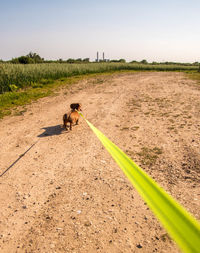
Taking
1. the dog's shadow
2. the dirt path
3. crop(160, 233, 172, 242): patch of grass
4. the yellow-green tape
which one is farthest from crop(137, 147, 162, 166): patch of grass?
the yellow-green tape

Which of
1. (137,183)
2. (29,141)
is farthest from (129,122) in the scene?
(137,183)

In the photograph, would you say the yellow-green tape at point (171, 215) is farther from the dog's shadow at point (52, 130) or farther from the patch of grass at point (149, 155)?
the dog's shadow at point (52, 130)

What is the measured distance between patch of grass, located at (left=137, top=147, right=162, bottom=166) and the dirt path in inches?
0.6

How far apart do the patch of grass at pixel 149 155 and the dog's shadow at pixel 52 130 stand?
2.05 m

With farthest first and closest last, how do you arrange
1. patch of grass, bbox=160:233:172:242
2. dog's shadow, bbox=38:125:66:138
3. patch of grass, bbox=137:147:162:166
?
dog's shadow, bbox=38:125:66:138 < patch of grass, bbox=137:147:162:166 < patch of grass, bbox=160:233:172:242

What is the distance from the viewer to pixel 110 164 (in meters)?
3.02

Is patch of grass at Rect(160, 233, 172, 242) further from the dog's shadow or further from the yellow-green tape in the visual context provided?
the dog's shadow

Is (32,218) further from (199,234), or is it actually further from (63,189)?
(199,234)

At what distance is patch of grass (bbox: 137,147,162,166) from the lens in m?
3.06

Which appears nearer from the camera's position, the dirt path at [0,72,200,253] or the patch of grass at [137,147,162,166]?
the dirt path at [0,72,200,253]

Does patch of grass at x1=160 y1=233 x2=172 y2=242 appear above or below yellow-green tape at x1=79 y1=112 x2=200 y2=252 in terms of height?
below

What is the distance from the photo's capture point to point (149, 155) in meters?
3.26

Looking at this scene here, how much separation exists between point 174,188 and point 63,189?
1.45 metres

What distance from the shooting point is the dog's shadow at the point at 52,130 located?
440cm
